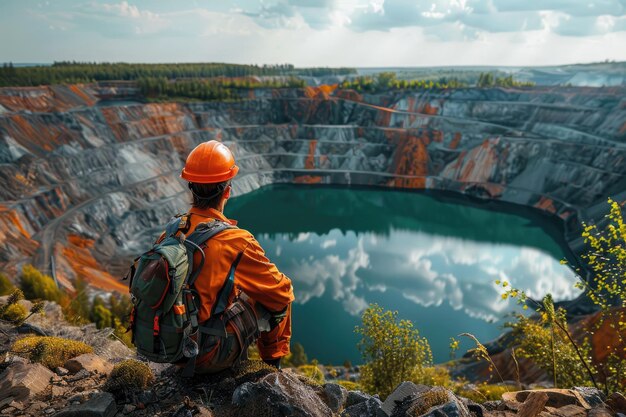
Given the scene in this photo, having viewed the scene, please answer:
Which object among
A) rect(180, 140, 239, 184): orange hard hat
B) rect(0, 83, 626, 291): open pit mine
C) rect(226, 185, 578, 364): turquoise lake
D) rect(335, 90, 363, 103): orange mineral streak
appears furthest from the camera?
rect(335, 90, 363, 103): orange mineral streak

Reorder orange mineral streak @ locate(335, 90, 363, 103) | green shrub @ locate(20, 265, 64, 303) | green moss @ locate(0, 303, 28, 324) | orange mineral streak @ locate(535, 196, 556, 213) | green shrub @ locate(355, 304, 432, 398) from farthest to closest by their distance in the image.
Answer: orange mineral streak @ locate(335, 90, 363, 103)
orange mineral streak @ locate(535, 196, 556, 213)
green shrub @ locate(20, 265, 64, 303)
green shrub @ locate(355, 304, 432, 398)
green moss @ locate(0, 303, 28, 324)

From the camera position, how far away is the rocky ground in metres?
4.98

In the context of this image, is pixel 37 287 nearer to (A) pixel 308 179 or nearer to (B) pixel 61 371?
(B) pixel 61 371

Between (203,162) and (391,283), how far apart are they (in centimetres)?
3508

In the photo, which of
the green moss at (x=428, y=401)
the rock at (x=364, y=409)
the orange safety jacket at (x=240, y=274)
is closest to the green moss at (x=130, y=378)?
the orange safety jacket at (x=240, y=274)

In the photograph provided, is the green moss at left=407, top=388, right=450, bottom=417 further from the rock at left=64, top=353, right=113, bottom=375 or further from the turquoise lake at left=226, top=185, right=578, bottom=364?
the turquoise lake at left=226, top=185, right=578, bottom=364

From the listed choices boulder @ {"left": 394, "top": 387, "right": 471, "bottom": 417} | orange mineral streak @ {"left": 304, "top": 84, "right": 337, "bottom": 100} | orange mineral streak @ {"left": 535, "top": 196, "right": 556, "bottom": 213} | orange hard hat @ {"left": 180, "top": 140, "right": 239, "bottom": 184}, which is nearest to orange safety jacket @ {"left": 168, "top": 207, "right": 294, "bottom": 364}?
orange hard hat @ {"left": 180, "top": 140, "right": 239, "bottom": 184}

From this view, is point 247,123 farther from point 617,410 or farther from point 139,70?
point 617,410

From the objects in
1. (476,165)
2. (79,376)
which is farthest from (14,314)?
(476,165)

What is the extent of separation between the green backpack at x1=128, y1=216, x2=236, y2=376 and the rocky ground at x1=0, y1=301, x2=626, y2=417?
0.75m

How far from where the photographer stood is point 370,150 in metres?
76.2

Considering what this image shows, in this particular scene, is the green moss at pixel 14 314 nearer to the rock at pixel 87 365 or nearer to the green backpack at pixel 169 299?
the rock at pixel 87 365

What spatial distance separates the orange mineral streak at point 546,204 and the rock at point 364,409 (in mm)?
58727

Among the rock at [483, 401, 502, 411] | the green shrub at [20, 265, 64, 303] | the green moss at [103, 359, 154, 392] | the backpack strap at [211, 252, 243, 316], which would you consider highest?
the backpack strap at [211, 252, 243, 316]
